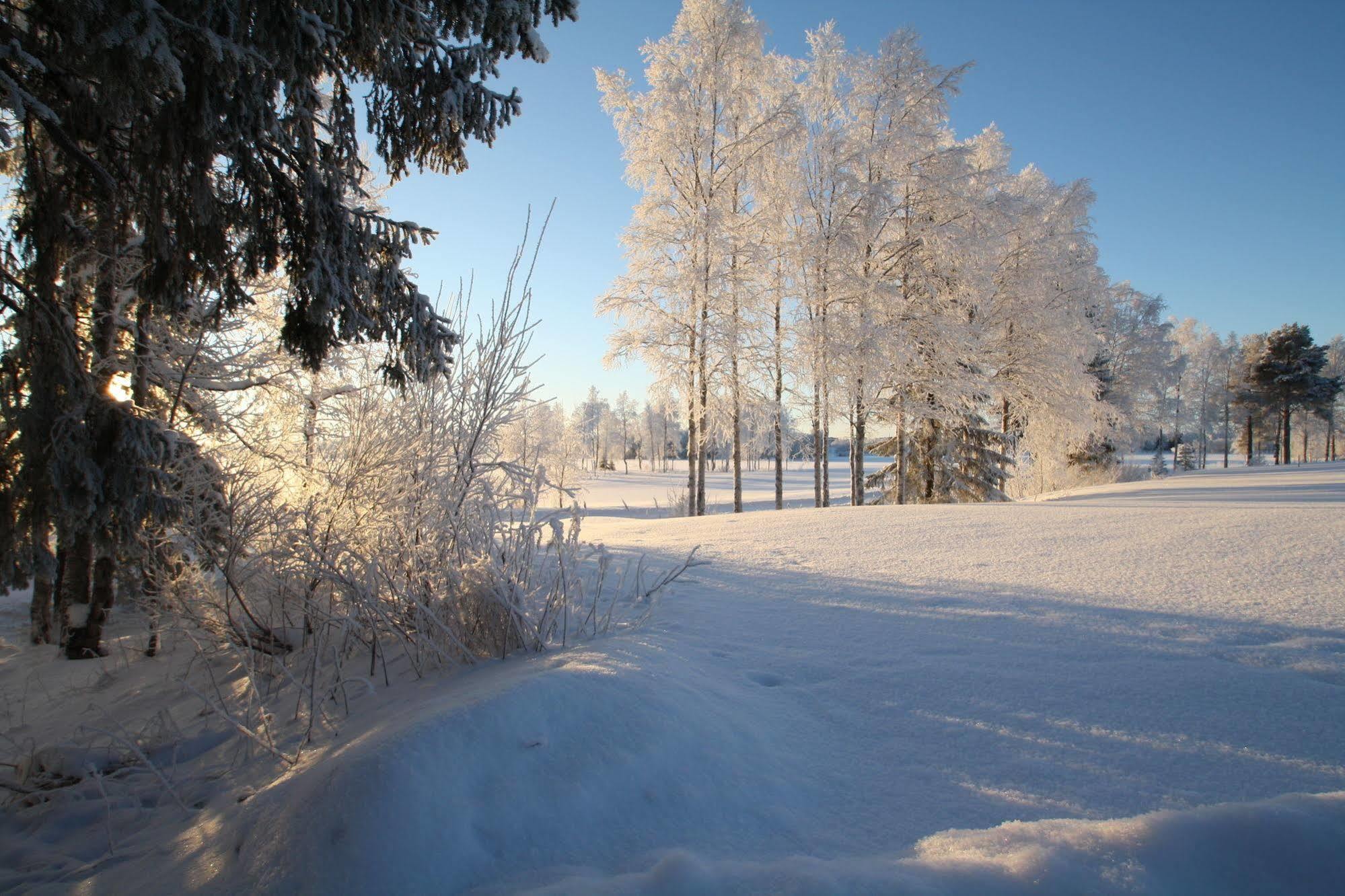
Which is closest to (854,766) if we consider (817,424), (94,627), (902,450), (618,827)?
(618,827)

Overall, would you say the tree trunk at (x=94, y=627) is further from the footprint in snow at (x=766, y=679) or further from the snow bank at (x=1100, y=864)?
the snow bank at (x=1100, y=864)

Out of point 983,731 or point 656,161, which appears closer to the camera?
point 983,731

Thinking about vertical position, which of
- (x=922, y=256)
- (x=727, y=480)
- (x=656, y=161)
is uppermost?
(x=656, y=161)

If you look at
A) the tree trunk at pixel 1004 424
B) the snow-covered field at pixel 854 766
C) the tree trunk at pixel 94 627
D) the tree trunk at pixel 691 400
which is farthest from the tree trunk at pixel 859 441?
the tree trunk at pixel 94 627

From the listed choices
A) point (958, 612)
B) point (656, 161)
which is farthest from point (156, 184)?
point (656, 161)

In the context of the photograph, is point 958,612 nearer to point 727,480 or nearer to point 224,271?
point 224,271

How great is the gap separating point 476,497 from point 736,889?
7.21ft

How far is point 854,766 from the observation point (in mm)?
1818

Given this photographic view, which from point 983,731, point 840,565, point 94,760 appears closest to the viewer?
point 983,731

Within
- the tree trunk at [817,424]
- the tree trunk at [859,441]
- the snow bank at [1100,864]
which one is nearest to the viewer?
the snow bank at [1100,864]

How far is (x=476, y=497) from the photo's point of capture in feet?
9.66

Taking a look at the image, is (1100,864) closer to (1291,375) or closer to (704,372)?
(704,372)

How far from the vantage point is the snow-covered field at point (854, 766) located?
3.99 ft

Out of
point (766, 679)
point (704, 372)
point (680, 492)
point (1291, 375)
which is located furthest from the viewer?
point (1291, 375)
